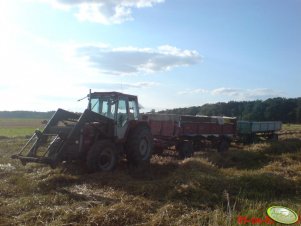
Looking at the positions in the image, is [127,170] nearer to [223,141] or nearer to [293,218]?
[293,218]

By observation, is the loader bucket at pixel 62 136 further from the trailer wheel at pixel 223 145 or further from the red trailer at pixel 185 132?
the trailer wheel at pixel 223 145

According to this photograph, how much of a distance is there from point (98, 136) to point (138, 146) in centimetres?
152

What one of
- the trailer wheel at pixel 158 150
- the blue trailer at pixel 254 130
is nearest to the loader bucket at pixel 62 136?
the trailer wheel at pixel 158 150

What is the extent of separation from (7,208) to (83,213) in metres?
1.56

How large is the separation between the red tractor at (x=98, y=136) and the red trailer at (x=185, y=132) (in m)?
3.88

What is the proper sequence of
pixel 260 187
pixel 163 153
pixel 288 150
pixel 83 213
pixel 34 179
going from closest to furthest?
1. pixel 83 213
2. pixel 260 187
3. pixel 34 179
4. pixel 163 153
5. pixel 288 150

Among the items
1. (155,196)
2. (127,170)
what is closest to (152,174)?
(127,170)

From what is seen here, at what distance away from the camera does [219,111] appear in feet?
210

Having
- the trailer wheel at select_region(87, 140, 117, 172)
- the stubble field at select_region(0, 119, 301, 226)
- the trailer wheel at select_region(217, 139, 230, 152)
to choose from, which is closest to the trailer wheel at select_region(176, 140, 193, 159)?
the trailer wheel at select_region(217, 139, 230, 152)

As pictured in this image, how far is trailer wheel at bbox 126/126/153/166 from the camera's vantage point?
13.1 metres

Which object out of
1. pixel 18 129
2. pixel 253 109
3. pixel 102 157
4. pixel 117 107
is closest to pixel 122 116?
pixel 117 107

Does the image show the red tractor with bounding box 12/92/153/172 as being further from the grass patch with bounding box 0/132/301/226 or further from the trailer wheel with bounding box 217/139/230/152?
the trailer wheel with bounding box 217/139/230/152

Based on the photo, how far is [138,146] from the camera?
520 inches

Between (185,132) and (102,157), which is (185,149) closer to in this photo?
(185,132)
